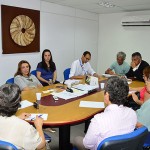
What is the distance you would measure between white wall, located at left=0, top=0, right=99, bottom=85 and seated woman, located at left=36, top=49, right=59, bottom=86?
0.58 meters

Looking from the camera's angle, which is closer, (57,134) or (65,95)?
(65,95)

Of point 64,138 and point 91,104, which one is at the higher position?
point 91,104

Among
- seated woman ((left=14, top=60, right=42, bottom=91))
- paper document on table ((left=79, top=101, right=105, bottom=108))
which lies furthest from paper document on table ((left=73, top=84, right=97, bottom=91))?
seated woman ((left=14, top=60, right=42, bottom=91))

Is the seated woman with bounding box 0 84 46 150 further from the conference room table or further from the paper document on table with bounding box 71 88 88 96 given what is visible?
the paper document on table with bounding box 71 88 88 96

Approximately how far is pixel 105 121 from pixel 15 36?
350 cm

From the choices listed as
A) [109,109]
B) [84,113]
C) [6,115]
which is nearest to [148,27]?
[84,113]

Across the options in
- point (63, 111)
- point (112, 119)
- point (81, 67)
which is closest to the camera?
point (112, 119)

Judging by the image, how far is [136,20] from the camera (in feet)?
19.7

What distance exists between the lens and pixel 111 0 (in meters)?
4.63

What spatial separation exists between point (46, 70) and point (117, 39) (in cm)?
315

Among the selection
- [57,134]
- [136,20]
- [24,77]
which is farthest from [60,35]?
[57,134]

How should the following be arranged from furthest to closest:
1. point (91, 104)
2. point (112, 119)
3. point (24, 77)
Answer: point (24, 77)
point (91, 104)
point (112, 119)

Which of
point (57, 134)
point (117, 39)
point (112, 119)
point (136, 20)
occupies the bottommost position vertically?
point (57, 134)

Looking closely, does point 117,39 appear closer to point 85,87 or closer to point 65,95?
point 85,87
